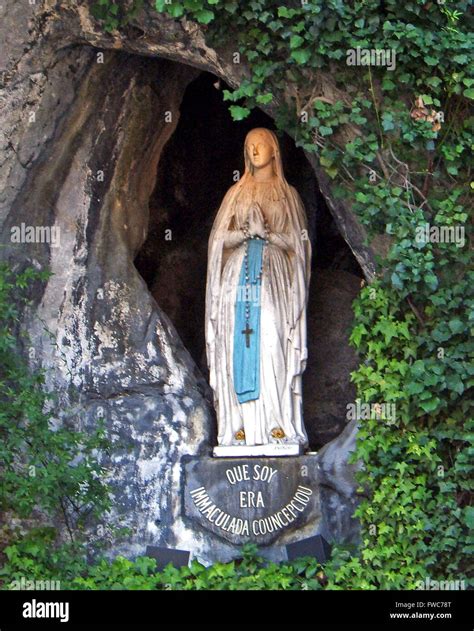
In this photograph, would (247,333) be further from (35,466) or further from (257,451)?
(35,466)

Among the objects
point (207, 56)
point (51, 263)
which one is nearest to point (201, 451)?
point (51, 263)

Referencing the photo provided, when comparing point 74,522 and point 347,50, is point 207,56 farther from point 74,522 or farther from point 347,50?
point 74,522

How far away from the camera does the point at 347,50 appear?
35.5ft

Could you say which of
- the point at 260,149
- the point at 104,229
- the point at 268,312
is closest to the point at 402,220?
the point at 268,312

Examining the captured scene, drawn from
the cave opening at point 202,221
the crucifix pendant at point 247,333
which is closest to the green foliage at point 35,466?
the crucifix pendant at point 247,333

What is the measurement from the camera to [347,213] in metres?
11.1

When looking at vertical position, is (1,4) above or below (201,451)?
above

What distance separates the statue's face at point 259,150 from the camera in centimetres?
1204

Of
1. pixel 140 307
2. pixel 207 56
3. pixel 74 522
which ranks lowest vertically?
pixel 74 522

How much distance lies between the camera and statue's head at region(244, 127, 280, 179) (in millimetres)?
12039

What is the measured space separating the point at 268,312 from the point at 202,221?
1.67 m

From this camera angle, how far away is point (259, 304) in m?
11.8

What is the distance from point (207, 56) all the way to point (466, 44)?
176 centimetres

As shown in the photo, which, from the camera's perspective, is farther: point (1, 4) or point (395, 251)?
point (1, 4)
